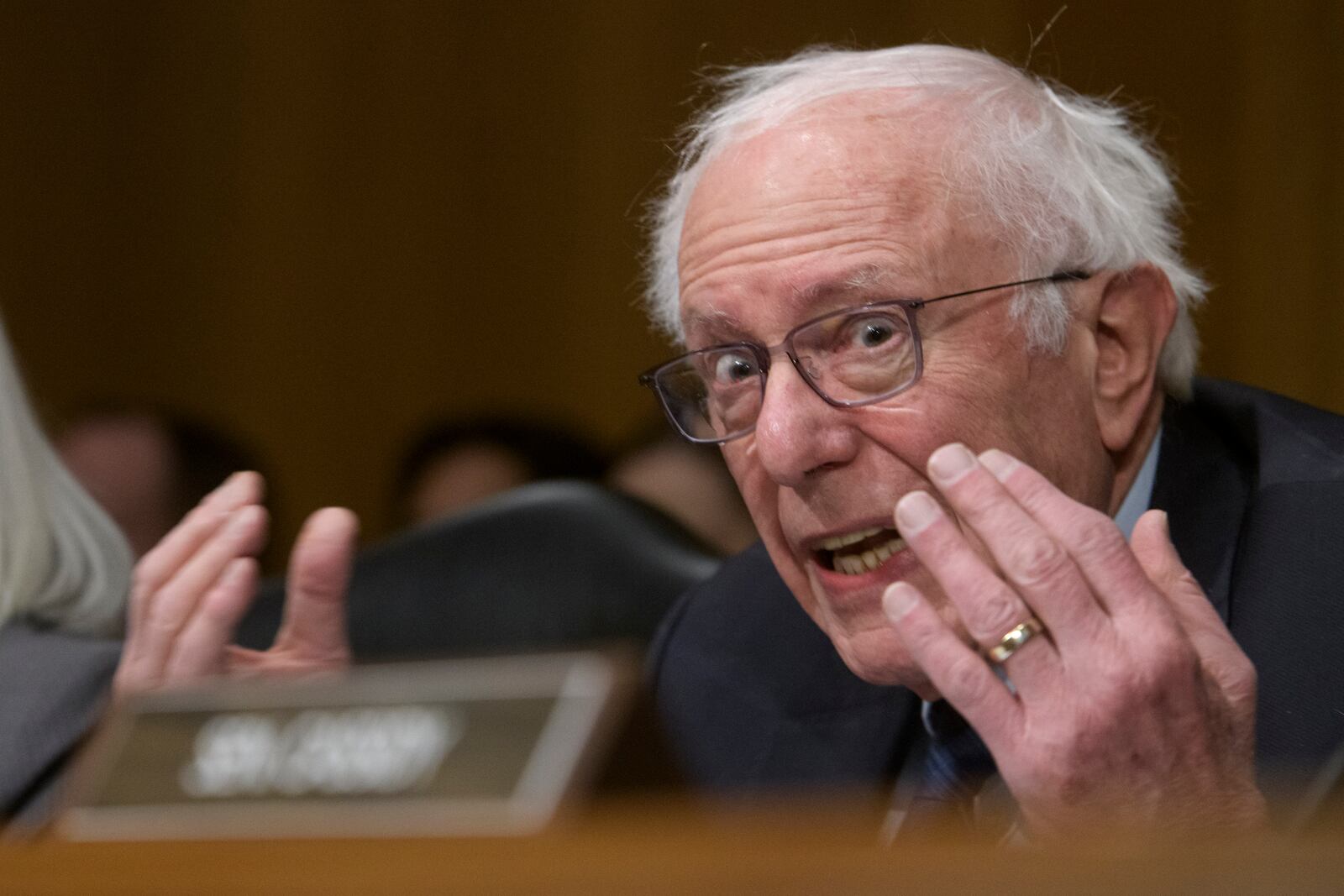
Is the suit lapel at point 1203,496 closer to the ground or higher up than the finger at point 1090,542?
closer to the ground

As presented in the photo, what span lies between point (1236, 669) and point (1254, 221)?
2326mm

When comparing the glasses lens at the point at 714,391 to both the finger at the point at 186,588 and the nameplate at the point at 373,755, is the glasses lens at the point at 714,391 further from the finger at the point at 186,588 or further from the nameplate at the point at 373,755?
the nameplate at the point at 373,755

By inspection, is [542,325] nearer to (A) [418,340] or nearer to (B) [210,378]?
(A) [418,340]

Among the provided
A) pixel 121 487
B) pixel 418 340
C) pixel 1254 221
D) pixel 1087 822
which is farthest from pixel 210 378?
pixel 1087 822

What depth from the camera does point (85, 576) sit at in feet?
5.41

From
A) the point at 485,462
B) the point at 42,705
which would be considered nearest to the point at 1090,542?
the point at 42,705

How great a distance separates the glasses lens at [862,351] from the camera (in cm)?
130

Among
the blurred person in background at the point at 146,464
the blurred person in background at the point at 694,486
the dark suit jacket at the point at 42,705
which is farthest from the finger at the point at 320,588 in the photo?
the blurred person in background at the point at 146,464

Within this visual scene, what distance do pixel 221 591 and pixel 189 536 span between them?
0.06m

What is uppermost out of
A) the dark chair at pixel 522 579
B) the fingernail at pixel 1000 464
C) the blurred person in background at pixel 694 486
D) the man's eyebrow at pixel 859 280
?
the fingernail at pixel 1000 464

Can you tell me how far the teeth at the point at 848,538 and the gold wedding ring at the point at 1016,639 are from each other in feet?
0.95

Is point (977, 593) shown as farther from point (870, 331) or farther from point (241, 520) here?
point (241, 520)

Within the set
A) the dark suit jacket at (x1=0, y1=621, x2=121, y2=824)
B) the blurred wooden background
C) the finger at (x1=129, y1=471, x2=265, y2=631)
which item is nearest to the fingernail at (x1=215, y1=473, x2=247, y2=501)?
the finger at (x1=129, y1=471, x2=265, y2=631)

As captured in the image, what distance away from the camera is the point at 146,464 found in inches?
117
